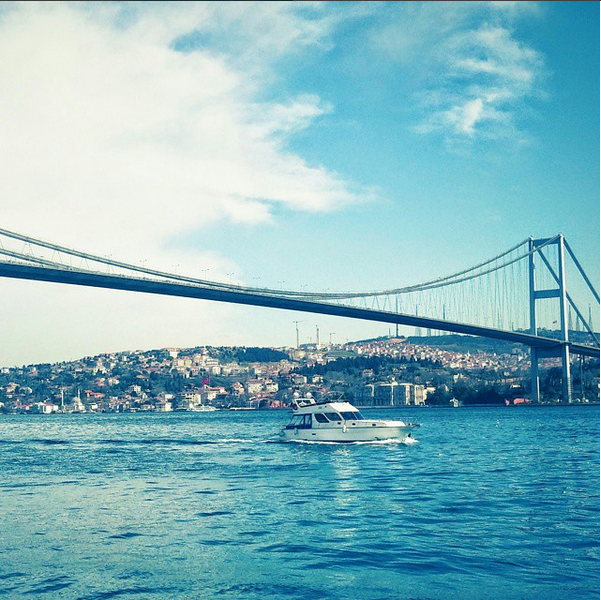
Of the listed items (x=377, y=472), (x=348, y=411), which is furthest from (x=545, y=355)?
(x=377, y=472)

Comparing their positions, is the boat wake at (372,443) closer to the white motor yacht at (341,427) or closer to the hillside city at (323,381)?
the white motor yacht at (341,427)

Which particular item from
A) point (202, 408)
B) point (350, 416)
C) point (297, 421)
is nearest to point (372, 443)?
point (350, 416)

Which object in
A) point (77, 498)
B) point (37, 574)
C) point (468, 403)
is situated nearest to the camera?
point (37, 574)

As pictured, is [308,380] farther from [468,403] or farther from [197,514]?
[197,514]

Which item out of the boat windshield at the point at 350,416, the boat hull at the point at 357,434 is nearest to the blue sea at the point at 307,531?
the boat hull at the point at 357,434

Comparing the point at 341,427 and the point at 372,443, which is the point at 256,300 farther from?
the point at 372,443
